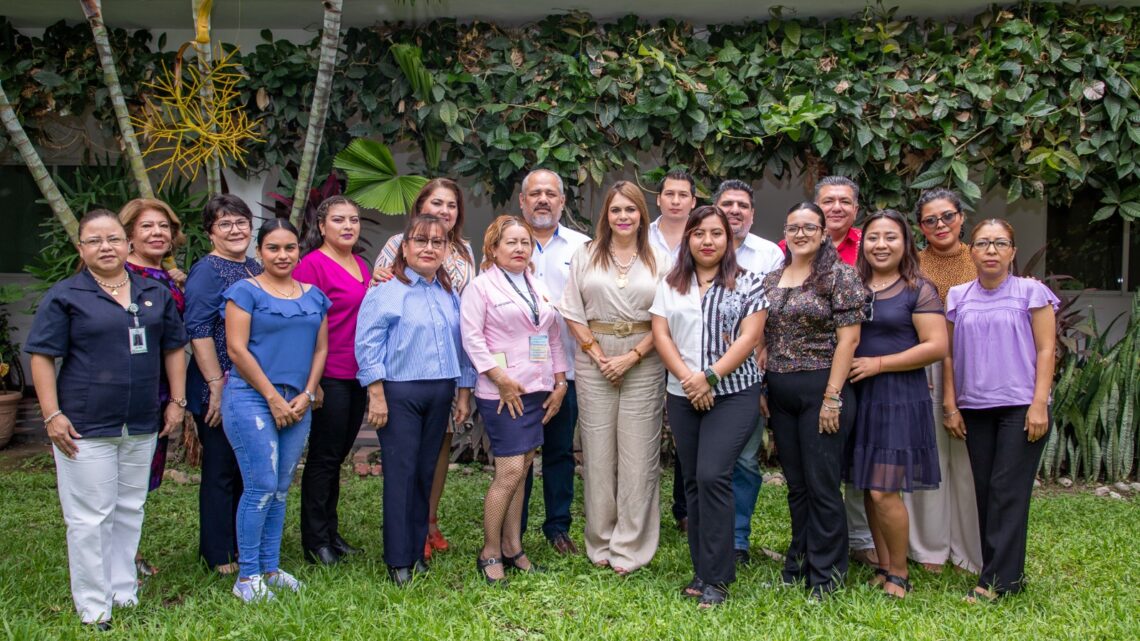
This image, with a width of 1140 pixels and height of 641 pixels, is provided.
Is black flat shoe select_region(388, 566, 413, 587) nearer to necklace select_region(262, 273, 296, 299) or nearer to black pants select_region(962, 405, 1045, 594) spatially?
necklace select_region(262, 273, 296, 299)

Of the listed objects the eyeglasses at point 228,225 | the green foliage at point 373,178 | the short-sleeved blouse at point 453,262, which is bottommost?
the short-sleeved blouse at point 453,262

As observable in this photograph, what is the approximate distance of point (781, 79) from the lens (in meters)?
6.50

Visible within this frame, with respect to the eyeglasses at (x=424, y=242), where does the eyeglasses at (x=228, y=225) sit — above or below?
above

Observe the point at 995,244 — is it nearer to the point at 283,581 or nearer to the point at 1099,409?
the point at 1099,409

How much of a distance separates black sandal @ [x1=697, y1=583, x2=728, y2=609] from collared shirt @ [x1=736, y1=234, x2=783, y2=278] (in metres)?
1.55

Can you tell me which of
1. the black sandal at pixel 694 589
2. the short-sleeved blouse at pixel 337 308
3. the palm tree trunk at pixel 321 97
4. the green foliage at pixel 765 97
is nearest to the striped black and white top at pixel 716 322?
the black sandal at pixel 694 589

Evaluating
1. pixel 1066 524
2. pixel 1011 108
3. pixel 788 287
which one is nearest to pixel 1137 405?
pixel 1066 524

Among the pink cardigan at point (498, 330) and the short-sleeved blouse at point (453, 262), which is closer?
the pink cardigan at point (498, 330)

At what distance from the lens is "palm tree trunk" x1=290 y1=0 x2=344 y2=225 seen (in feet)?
17.4

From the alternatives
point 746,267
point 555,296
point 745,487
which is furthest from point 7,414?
point 746,267

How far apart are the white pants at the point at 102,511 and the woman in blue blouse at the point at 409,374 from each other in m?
1.02

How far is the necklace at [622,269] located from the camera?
4.18 meters

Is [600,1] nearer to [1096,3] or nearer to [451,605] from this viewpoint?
[1096,3]

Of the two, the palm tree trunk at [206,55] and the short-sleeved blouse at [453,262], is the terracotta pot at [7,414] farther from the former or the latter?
the short-sleeved blouse at [453,262]
